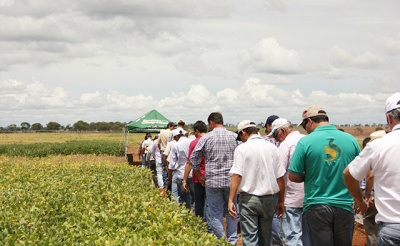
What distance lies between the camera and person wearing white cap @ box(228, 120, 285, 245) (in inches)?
195

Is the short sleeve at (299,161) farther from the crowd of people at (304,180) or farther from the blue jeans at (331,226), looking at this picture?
the blue jeans at (331,226)

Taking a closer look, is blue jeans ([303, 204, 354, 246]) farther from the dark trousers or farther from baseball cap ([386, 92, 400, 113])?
the dark trousers

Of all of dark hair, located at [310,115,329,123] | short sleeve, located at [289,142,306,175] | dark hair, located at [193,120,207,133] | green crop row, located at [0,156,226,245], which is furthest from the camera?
dark hair, located at [193,120,207,133]

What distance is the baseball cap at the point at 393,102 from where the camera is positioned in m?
3.25

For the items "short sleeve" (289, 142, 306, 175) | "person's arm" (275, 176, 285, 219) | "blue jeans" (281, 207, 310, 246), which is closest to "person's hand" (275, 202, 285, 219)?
"person's arm" (275, 176, 285, 219)

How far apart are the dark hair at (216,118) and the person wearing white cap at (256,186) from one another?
1408 mm

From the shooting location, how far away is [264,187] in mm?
4953

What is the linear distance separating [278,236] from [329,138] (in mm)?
2488

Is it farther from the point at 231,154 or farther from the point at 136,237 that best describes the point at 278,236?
the point at 136,237

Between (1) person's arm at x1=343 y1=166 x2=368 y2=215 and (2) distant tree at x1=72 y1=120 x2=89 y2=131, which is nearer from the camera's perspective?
(1) person's arm at x1=343 y1=166 x2=368 y2=215

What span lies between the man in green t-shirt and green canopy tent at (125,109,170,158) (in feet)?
54.1

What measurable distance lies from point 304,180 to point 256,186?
728mm

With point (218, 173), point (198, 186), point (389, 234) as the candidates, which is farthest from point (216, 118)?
point (389, 234)

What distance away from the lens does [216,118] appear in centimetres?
645
